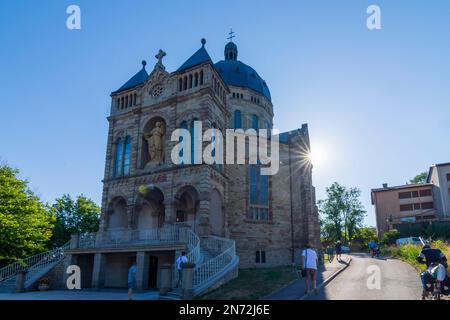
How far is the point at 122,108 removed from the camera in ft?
88.2

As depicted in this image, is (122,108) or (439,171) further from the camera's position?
(439,171)

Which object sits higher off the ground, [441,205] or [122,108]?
[122,108]

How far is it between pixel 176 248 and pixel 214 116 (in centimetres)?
1056

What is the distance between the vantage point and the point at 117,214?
2427cm

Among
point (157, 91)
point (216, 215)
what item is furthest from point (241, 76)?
point (216, 215)

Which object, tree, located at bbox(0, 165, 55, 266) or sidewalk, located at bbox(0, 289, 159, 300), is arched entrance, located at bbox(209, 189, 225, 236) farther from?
tree, located at bbox(0, 165, 55, 266)

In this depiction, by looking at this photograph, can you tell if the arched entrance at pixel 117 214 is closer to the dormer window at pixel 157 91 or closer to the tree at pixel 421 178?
the dormer window at pixel 157 91

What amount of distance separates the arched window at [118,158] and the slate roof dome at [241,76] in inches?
564

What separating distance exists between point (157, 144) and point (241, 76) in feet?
54.8

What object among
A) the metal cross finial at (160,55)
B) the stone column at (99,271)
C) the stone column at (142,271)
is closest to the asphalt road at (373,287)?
the stone column at (142,271)

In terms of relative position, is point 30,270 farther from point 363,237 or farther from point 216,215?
point 363,237

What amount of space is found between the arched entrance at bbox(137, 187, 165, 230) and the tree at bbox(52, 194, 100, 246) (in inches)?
901
